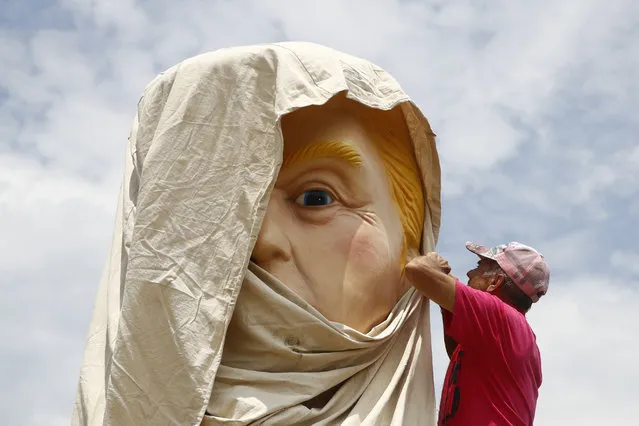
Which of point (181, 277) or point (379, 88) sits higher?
point (379, 88)

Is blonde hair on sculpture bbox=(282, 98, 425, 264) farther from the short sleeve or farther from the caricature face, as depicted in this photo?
the short sleeve

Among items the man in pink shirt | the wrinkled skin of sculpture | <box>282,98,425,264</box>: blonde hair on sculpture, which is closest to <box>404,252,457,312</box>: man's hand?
the man in pink shirt

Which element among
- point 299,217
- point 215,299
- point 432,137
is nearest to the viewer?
point 215,299

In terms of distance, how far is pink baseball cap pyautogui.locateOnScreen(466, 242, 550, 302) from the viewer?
5.02 metres

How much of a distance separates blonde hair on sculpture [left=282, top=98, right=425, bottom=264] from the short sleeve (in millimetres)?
498

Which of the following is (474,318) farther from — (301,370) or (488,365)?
(301,370)

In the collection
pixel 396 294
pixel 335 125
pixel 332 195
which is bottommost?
pixel 396 294

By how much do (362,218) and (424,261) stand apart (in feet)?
1.24

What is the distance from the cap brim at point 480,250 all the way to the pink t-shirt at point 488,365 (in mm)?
338

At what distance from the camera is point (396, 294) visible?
507cm

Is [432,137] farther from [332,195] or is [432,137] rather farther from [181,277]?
[181,277]

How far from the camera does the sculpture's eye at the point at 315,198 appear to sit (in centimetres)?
504

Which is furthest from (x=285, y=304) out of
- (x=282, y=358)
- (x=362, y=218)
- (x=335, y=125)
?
(x=335, y=125)

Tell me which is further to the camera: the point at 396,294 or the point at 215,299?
the point at 396,294
